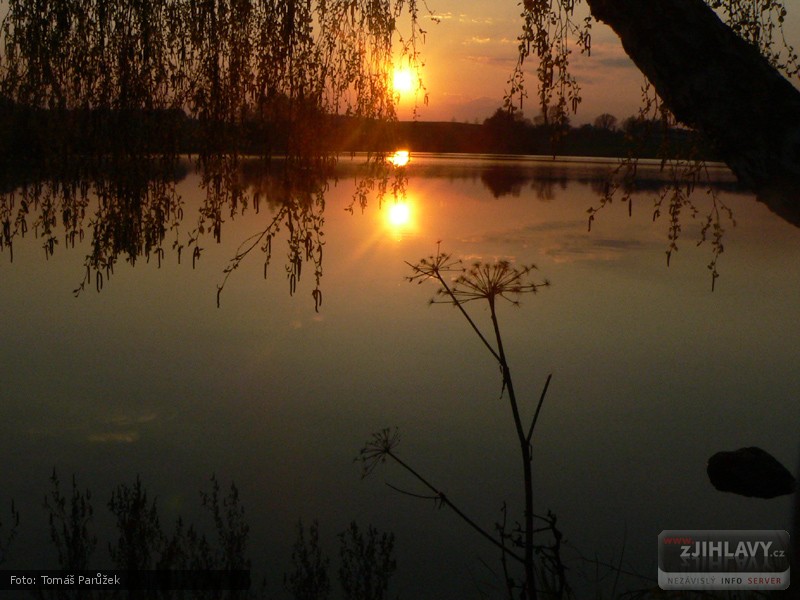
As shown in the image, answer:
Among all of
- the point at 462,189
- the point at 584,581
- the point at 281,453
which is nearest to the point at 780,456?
the point at 584,581

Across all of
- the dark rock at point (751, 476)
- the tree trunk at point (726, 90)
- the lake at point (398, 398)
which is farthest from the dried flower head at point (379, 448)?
the dark rock at point (751, 476)

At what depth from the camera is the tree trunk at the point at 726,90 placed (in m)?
2.04

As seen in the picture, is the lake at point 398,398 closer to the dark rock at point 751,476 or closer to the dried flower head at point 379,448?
the dark rock at point 751,476

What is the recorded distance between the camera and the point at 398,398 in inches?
277

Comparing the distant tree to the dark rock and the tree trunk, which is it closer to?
the tree trunk

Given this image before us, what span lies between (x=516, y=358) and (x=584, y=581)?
4.15m

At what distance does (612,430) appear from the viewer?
646 centimetres

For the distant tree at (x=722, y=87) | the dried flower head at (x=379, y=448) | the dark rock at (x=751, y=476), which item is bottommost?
the dark rock at (x=751, y=476)

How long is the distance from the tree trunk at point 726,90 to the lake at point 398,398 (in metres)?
2.21

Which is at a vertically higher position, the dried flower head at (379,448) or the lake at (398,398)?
the dried flower head at (379,448)

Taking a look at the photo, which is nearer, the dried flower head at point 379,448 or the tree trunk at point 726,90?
the tree trunk at point 726,90

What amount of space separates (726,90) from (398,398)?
5.19m

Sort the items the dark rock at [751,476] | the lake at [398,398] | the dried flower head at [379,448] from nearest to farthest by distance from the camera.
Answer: the dried flower head at [379,448], the lake at [398,398], the dark rock at [751,476]

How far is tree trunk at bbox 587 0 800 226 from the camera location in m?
2.04
